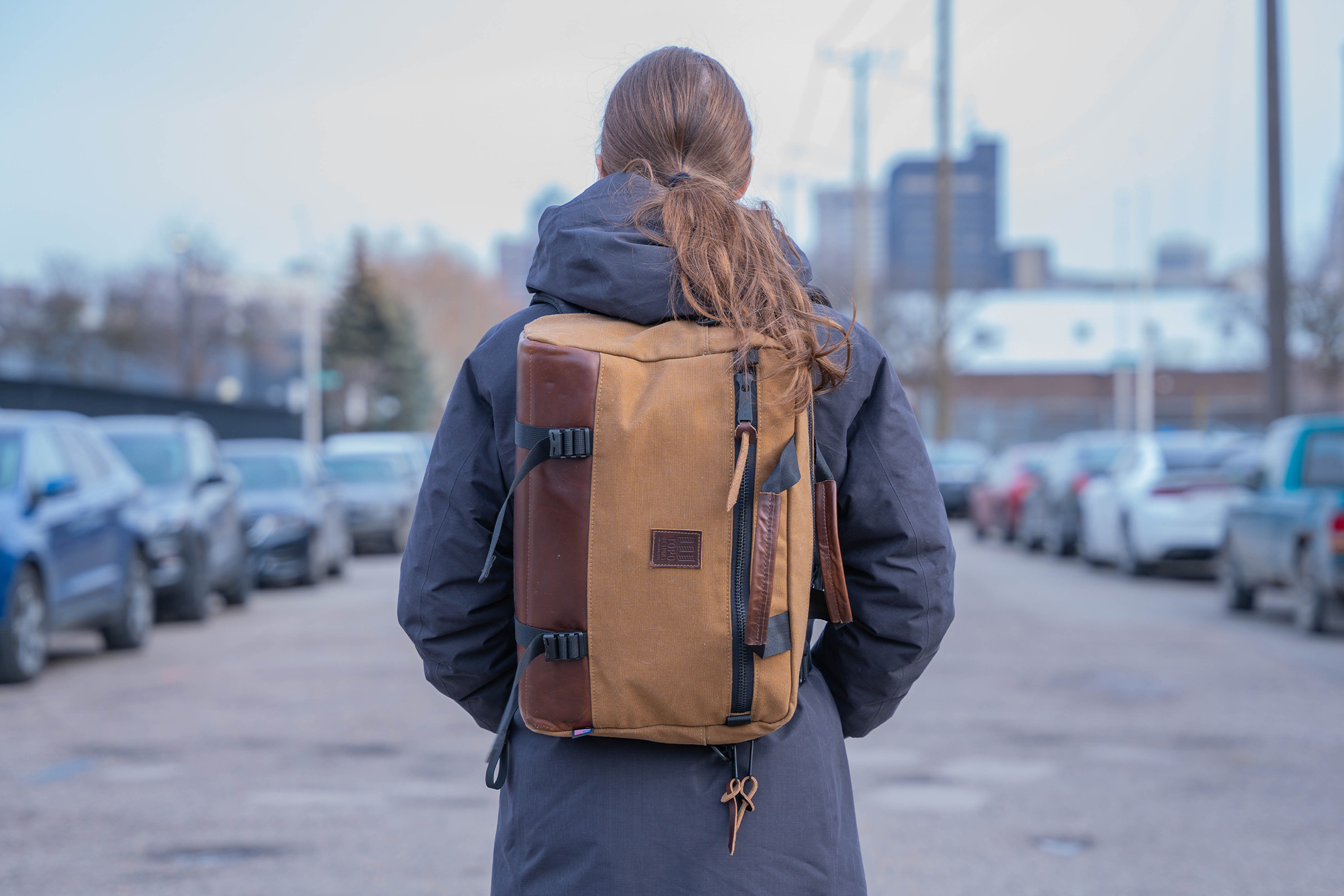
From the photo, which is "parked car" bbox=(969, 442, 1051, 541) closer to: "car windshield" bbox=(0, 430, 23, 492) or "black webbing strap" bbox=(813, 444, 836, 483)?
"car windshield" bbox=(0, 430, 23, 492)

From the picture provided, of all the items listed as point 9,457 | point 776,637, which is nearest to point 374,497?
point 9,457

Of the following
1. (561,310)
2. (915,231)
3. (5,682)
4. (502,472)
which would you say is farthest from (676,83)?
(915,231)

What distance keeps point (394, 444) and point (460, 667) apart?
25203mm

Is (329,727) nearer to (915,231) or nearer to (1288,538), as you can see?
(1288,538)

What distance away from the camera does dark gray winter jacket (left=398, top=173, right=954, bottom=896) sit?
1916 millimetres

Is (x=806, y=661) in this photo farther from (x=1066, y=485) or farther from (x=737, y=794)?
(x=1066, y=485)

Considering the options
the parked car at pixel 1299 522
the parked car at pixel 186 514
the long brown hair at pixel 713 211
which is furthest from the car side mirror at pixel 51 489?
the parked car at pixel 1299 522

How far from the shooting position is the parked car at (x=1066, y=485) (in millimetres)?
19188

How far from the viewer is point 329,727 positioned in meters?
7.67

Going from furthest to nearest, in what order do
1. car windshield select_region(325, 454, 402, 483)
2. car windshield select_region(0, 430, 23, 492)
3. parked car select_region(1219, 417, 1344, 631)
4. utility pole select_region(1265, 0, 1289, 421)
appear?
car windshield select_region(325, 454, 402, 483) → utility pole select_region(1265, 0, 1289, 421) → parked car select_region(1219, 417, 1344, 631) → car windshield select_region(0, 430, 23, 492)

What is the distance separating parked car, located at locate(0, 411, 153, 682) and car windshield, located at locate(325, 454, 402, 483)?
35.8 ft

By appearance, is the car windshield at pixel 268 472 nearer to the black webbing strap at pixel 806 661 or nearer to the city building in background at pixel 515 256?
the black webbing strap at pixel 806 661

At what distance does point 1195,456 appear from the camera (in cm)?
1631

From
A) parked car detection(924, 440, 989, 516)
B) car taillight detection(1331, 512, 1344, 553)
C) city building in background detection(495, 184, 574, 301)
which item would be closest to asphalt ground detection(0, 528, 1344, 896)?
car taillight detection(1331, 512, 1344, 553)
